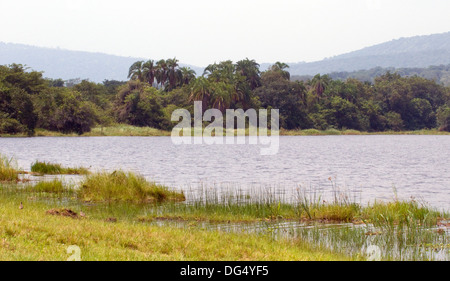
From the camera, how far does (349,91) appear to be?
142m

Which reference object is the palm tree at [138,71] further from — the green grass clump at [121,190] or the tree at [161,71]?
the green grass clump at [121,190]

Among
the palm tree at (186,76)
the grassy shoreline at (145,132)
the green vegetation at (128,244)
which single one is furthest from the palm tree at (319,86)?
the green vegetation at (128,244)

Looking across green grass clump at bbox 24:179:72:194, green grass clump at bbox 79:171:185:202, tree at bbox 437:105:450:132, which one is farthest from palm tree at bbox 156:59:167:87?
green grass clump at bbox 79:171:185:202

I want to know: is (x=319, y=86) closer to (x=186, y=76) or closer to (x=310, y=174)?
(x=186, y=76)

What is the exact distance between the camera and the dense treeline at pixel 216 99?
298ft

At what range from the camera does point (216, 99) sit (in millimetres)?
109438

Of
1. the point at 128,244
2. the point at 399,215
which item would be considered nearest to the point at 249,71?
the point at 399,215

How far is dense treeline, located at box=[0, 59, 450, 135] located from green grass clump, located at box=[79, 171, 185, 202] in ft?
215

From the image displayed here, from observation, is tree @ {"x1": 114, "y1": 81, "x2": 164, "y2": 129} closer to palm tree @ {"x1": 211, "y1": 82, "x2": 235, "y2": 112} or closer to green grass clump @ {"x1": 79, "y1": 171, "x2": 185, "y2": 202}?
palm tree @ {"x1": 211, "y1": 82, "x2": 235, "y2": 112}

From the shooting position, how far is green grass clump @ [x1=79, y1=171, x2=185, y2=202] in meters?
23.5

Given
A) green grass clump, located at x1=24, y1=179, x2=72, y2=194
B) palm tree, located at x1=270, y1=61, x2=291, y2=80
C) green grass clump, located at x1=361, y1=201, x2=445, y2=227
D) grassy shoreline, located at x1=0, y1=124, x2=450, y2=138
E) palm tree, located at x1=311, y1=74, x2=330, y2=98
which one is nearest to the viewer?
green grass clump, located at x1=361, y1=201, x2=445, y2=227
